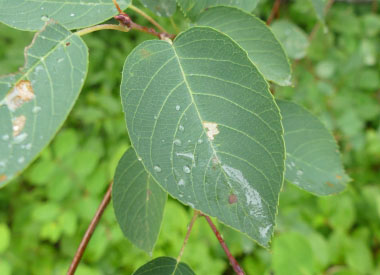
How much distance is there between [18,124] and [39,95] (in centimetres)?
5

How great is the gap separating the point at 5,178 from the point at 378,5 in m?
2.54

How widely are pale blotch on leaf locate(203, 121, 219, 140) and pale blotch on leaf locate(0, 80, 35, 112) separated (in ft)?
0.79

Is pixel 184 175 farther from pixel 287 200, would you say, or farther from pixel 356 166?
pixel 356 166

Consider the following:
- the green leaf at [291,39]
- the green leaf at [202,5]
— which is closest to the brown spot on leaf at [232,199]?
the green leaf at [202,5]

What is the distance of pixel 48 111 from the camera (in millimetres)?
460

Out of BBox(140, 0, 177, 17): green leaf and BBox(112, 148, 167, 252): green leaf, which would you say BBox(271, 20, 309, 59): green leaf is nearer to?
BBox(140, 0, 177, 17): green leaf

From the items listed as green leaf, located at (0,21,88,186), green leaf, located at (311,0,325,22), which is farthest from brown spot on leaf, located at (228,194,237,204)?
green leaf, located at (311,0,325,22)

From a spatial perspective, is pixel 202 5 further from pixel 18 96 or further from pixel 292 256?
pixel 292 256

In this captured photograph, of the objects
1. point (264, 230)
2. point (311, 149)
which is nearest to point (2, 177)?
point (264, 230)

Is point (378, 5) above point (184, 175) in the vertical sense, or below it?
below

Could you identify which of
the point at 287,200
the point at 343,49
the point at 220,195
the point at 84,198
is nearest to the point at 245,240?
the point at 287,200

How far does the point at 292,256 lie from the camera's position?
1315 mm

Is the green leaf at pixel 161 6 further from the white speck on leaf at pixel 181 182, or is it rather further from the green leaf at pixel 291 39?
the green leaf at pixel 291 39

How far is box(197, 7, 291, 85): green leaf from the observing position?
657 mm
